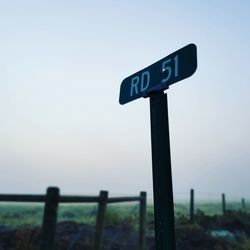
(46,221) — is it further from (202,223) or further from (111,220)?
(202,223)

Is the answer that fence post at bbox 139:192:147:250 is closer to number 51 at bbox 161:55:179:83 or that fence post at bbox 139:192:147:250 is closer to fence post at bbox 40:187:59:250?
fence post at bbox 40:187:59:250

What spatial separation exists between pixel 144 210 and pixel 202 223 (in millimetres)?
7002

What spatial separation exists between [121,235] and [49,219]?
5.13 m

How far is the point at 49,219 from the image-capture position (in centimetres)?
354

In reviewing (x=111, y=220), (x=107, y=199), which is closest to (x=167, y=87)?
(x=107, y=199)

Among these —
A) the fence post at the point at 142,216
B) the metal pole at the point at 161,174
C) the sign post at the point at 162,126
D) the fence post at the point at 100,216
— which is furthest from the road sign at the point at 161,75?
the fence post at the point at 142,216

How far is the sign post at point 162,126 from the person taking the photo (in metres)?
2.00

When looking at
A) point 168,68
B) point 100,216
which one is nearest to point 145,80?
point 168,68

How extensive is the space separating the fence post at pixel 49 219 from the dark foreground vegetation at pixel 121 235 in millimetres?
1622

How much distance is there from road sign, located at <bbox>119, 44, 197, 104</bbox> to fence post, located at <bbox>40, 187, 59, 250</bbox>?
169 centimetres

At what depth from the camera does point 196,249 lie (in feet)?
26.2

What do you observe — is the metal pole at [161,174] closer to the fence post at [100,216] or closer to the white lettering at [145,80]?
the white lettering at [145,80]

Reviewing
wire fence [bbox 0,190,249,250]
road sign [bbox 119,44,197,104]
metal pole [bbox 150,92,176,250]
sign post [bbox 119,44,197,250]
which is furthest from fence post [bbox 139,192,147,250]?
metal pole [bbox 150,92,176,250]

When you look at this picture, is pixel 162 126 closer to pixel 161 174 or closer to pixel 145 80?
pixel 161 174
